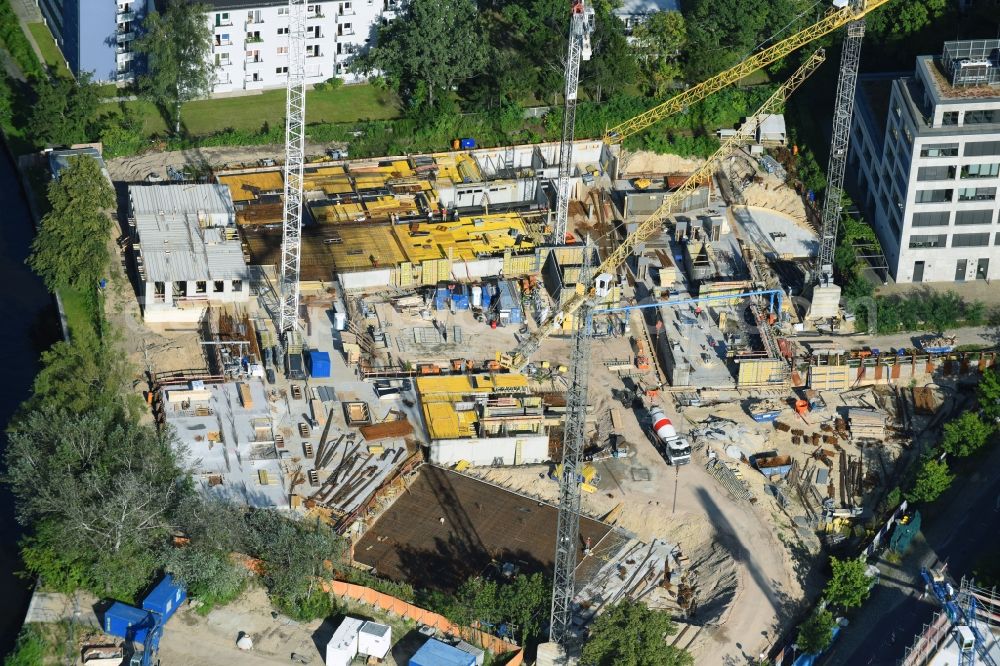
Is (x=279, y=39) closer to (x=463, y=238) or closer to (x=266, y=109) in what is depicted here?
(x=266, y=109)

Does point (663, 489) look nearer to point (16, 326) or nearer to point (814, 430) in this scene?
Result: point (814, 430)

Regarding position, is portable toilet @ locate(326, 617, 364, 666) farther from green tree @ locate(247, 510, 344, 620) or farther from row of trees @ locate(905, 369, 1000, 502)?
row of trees @ locate(905, 369, 1000, 502)

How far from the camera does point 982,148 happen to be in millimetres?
116750

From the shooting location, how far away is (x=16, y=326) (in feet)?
389

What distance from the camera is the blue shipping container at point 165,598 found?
93.0 metres

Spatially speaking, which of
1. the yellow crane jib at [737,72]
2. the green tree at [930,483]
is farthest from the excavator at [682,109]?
the green tree at [930,483]

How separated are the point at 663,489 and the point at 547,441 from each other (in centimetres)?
722

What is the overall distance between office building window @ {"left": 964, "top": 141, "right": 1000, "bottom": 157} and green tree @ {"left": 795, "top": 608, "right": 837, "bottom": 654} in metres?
37.7

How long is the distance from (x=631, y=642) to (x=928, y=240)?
1686 inches

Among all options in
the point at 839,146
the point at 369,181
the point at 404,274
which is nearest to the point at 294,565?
the point at 404,274

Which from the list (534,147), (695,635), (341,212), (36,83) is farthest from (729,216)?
(36,83)

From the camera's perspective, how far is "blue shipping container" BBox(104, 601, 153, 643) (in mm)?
92125

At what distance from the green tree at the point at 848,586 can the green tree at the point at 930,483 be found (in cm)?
773

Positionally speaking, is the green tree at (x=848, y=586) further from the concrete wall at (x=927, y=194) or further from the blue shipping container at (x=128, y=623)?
the blue shipping container at (x=128, y=623)
